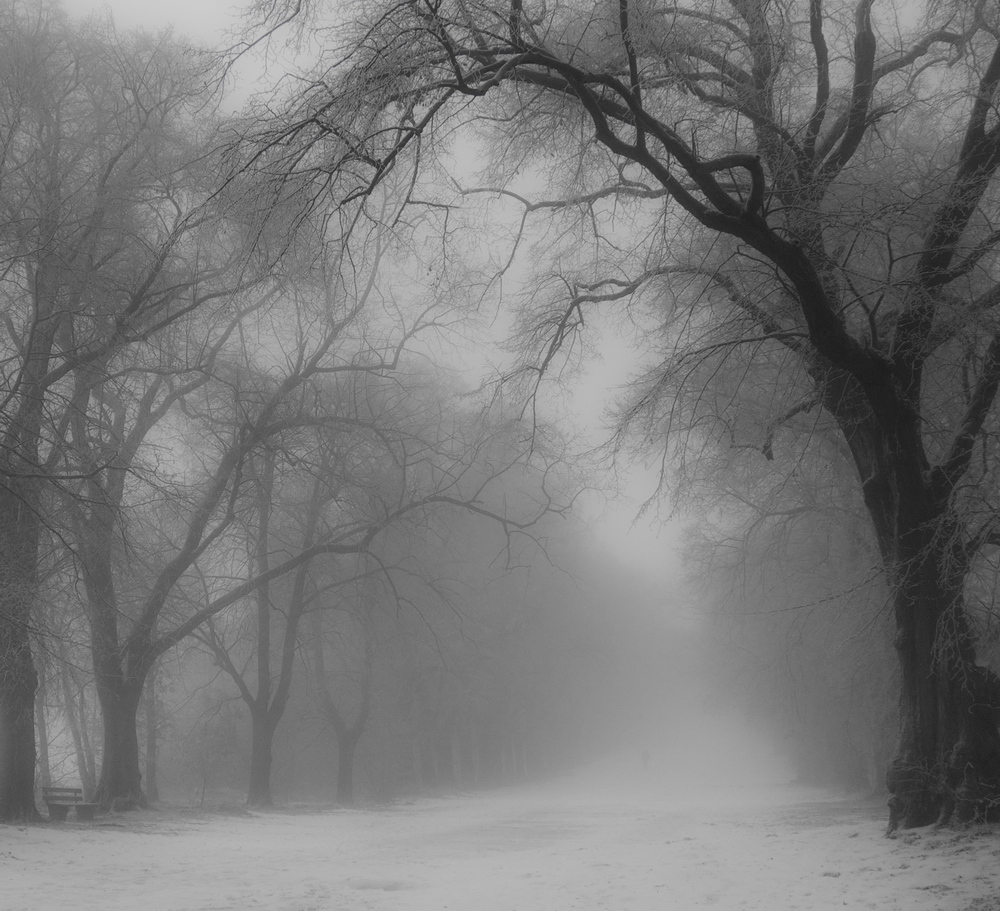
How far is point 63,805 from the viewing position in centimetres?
1399

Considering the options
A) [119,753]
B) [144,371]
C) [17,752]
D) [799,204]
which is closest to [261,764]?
[119,753]

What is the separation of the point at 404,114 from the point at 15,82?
7334mm

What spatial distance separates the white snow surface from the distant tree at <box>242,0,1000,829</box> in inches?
64.0

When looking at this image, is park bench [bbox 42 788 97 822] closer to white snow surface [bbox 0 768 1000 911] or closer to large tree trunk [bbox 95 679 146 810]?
white snow surface [bbox 0 768 1000 911]

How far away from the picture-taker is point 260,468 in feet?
71.6

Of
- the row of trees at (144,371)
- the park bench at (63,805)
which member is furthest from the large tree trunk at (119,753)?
the park bench at (63,805)

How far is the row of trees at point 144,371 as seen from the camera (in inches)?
396

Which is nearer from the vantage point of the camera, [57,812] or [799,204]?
[799,204]

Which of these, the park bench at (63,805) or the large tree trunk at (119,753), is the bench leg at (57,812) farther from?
the large tree trunk at (119,753)

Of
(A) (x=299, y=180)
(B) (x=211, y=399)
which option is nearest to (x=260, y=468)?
(B) (x=211, y=399)

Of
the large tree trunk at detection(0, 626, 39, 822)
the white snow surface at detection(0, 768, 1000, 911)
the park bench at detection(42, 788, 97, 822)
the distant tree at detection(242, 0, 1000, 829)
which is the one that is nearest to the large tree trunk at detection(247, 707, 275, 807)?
the white snow surface at detection(0, 768, 1000, 911)

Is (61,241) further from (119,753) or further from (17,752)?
(119,753)

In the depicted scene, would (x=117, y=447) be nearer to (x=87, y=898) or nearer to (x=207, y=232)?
(x=207, y=232)

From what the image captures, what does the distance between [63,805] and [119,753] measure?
2339 mm
